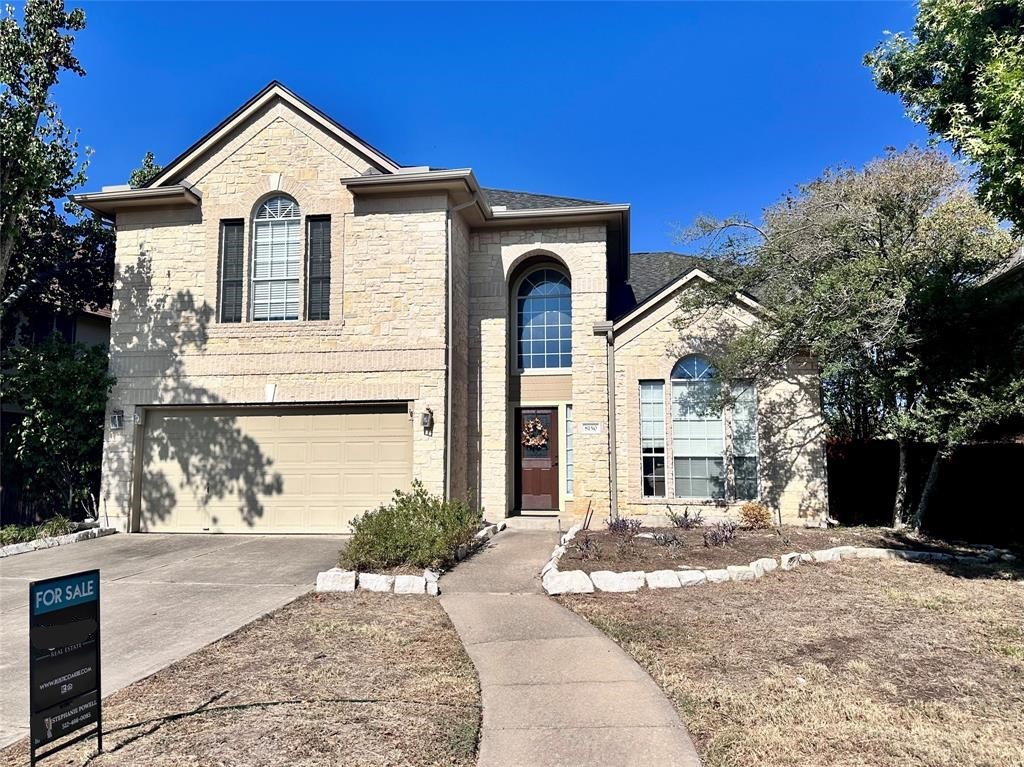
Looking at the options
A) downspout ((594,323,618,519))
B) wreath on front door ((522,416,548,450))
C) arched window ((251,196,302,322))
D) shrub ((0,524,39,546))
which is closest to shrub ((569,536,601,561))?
downspout ((594,323,618,519))

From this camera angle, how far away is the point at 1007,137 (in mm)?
6703

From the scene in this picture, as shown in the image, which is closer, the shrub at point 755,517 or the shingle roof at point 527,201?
the shrub at point 755,517

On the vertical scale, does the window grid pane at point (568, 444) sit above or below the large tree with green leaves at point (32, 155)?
below

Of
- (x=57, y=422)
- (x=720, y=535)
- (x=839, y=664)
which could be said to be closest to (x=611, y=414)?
(x=720, y=535)

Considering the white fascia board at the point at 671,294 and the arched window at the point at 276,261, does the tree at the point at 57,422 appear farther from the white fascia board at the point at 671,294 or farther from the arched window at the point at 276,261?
the white fascia board at the point at 671,294

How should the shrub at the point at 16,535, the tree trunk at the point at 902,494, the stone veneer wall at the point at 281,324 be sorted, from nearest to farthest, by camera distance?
the shrub at the point at 16,535, the tree trunk at the point at 902,494, the stone veneer wall at the point at 281,324

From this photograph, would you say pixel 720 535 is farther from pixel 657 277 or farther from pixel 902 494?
pixel 657 277

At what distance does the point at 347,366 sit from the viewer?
41.8 feet

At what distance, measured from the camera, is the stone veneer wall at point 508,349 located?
13.6 meters

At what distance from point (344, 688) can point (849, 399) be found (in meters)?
13.4

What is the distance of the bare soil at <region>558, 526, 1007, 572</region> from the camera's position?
29.6 feet

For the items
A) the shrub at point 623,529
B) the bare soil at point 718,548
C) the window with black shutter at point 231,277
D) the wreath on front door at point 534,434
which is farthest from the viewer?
the wreath on front door at point 534,434

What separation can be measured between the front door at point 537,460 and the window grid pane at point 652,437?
2.03m

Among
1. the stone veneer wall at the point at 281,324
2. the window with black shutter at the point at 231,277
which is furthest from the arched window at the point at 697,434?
the window with black shutter at the point at 231,277
